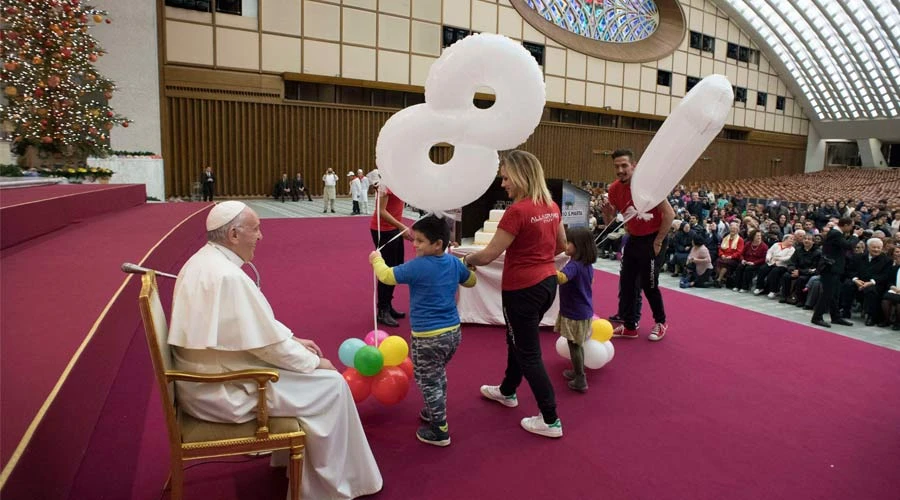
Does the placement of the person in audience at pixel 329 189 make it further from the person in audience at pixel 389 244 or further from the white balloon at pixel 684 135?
the white balloon at pixel 684 135

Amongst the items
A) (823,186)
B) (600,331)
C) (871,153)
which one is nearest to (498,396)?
(600,331)

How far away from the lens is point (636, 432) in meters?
2.88

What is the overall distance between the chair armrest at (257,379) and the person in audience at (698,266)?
648 centimetres

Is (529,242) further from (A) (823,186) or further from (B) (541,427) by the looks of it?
(A) (823,186)

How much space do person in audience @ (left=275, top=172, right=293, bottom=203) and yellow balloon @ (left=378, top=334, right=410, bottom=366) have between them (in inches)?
613

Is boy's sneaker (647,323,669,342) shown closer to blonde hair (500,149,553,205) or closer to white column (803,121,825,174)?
blonde hair (500,149,553,205)

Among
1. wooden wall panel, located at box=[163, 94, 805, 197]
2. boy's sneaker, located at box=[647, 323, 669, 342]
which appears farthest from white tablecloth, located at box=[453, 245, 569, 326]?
wooden wall panel, located at box=[163, 94, 805, 197]

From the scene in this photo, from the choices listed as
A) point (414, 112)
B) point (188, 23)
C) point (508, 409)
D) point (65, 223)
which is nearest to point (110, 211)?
point (65, 223)

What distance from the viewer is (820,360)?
4.16 metres

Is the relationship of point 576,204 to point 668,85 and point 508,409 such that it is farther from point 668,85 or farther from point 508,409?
point 668,85

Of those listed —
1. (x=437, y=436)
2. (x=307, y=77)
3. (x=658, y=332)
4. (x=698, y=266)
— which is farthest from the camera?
(x=307, y=77)

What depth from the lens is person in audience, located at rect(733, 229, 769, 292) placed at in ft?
23.3

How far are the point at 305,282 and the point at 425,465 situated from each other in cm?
407

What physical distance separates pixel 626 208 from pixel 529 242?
2.05 metres
